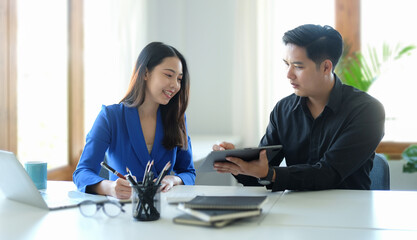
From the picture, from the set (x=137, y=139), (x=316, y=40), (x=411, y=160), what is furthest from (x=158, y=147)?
(x=411, y=160)

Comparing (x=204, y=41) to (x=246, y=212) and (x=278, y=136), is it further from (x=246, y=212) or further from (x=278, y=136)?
(x=246, y=212)

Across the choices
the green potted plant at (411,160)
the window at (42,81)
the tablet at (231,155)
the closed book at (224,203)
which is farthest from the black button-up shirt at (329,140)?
the window at (42,81)

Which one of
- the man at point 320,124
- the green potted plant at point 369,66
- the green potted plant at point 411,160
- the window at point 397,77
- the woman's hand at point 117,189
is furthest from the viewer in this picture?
the window at point 397,77

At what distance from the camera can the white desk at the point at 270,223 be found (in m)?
1.14

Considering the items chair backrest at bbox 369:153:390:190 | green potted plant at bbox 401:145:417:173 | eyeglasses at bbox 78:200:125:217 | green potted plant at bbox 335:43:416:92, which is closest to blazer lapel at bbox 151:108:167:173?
eyeglasses at bbox 78:200:125:217

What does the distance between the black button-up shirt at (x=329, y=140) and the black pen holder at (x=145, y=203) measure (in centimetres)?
56

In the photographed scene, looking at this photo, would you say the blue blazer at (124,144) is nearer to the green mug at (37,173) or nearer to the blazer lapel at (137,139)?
the blazer lapel at (137,139)

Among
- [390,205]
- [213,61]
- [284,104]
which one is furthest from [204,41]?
[390,205]

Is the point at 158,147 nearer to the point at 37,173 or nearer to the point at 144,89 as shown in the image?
the point at 144,89

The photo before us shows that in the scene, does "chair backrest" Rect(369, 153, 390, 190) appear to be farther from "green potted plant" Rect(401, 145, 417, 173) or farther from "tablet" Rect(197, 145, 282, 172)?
"green potted plant" Rect(401, 145, 417, 173)

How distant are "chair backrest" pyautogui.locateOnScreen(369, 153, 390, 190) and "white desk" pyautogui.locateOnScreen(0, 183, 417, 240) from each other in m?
0.45

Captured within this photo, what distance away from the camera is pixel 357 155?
1854mm

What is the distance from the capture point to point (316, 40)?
2002mm

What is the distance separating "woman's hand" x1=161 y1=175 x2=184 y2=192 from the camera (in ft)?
5.64
